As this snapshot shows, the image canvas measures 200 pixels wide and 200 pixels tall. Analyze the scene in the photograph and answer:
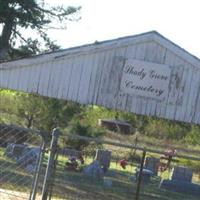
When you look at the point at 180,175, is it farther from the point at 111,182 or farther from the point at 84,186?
the point at 84,186

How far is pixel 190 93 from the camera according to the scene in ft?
45.0

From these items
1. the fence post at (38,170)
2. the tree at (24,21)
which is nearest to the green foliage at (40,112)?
the tree at (24,21)

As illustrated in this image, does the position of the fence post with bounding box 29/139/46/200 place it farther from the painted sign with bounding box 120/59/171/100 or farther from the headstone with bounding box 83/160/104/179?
the headstone with bounding box 83/160/104/179

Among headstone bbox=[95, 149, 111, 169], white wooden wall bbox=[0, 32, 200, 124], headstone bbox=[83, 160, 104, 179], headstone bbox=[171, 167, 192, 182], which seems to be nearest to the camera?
white wooden wall bbox=[0, 32, 200, 124]

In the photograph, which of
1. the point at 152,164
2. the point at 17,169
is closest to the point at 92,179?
the point at 17,169

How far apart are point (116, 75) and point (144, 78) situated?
0.61m

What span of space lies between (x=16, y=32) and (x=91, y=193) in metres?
13.6

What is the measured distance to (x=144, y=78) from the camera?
13.3 metres

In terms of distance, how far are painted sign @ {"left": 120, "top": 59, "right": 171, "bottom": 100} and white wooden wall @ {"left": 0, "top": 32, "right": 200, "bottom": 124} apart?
0.12m

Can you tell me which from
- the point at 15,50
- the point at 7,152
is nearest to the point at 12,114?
the point at 15,50

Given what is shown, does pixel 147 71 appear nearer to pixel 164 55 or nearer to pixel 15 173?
pixel 164 55

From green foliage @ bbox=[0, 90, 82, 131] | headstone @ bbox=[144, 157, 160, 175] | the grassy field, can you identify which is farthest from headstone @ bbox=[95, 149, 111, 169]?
green foliage @ bbox=[0, 90, 82, 131]

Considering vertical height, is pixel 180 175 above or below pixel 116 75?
below

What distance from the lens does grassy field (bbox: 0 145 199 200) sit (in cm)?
1750
